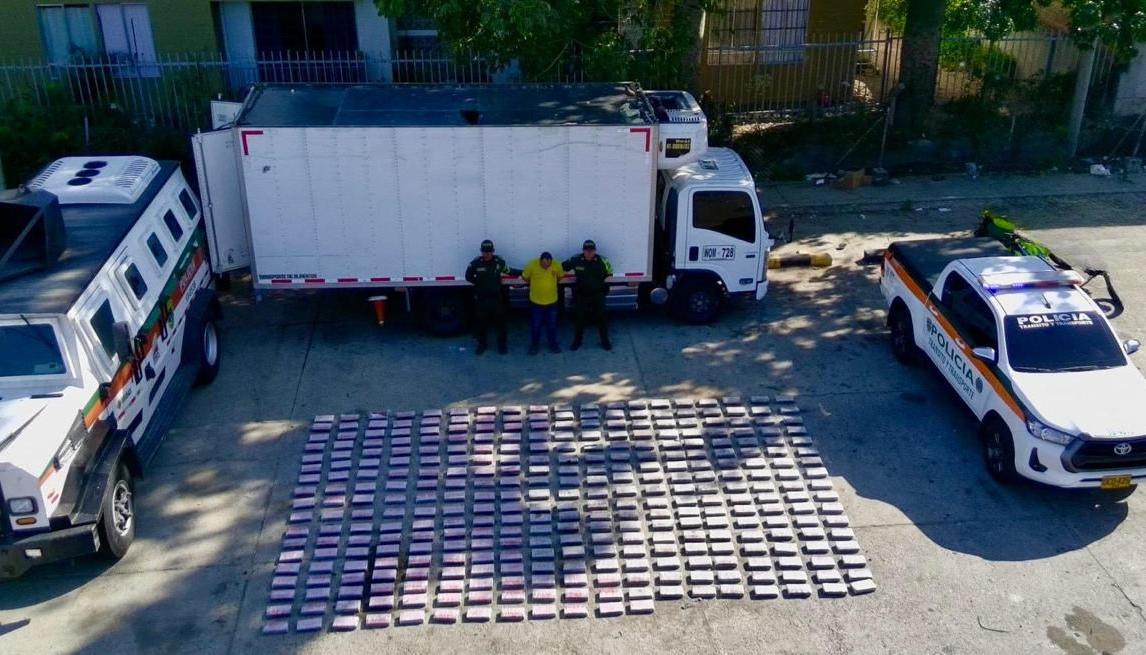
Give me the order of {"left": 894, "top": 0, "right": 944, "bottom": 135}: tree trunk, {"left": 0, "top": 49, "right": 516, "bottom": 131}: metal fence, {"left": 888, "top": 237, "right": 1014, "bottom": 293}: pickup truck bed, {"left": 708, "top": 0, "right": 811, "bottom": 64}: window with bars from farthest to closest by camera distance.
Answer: {"left": 708, "top": 0, "right": 811, "bottom": 64}: window with bars, {"left": 894, "top": 0, "right": 944, "bottom": 135}: tree trunk, {"left": 0, "top": 49, "right": 516, "bottom": 131}: metal fence, {"left": 888, "top": 237, "right": 1014, "bottom": 293}: pickup truck bed

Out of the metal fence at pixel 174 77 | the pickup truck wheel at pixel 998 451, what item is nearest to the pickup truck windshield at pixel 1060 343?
the pickup truck wheel at pixel 998 451

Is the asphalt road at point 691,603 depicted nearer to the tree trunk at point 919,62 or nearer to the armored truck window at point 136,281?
the armored truck window at point 136,281

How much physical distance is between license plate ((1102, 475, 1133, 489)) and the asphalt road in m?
0.38

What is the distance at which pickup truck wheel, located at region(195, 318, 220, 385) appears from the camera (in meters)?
12.0

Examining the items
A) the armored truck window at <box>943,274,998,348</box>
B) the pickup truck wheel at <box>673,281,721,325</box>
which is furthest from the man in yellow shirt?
the armored truck window at <box>943,274,998,348</box>

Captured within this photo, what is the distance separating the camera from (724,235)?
1301 cm

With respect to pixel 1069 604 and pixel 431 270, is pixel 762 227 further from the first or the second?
pixel 1069 604

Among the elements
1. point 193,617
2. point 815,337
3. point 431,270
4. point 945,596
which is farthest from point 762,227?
point 193,617

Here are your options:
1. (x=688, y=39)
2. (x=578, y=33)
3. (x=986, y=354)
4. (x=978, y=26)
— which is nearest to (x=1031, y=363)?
(x=986, y=354)

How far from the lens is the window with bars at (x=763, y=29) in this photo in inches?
805

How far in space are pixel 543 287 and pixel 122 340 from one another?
4787 mm

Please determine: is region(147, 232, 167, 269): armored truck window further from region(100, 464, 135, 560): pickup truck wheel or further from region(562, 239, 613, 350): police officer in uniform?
region(562, 239, 613, 350): police officer in uniform

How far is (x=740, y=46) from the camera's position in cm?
2061

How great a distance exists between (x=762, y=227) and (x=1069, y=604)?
591cm
